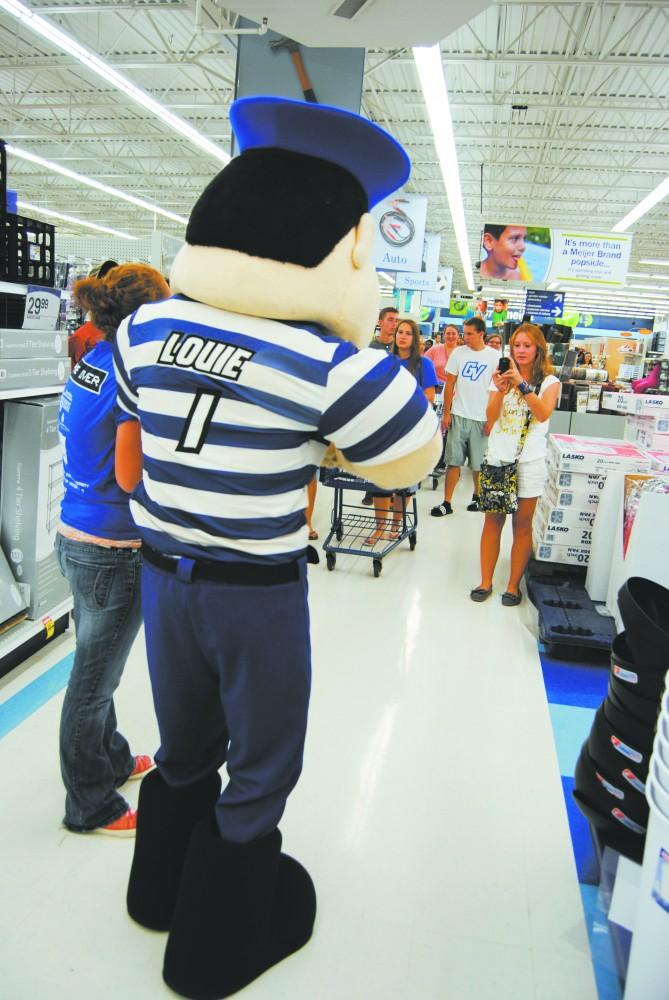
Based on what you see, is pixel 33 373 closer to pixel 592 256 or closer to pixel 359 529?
pixel 359 529

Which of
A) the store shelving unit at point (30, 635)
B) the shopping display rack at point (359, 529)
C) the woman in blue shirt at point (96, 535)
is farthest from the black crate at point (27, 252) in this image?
the shopping display rack at point (359, 529)

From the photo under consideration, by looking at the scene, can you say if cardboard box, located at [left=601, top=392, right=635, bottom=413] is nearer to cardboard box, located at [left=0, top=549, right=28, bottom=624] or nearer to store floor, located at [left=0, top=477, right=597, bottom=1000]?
store floor, located at [left=0, top=477, right=597, bottom=1000]

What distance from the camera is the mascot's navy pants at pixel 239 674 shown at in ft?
4.55

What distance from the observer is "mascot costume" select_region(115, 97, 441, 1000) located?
1.32 metres

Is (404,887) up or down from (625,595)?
down

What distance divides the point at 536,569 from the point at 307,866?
284 cm

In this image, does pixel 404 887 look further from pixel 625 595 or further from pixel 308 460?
pixel 308 460

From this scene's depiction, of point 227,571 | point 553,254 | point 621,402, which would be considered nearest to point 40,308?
point 227,571

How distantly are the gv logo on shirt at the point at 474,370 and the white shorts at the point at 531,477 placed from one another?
230 cm

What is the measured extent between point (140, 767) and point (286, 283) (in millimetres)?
1707

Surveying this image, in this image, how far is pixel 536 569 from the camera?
443 centimetres

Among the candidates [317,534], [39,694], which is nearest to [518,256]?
[317,534]

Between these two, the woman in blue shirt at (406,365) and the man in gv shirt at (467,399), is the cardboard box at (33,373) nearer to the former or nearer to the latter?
the woman in blue shirt at (406,365)

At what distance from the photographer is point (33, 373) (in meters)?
2.85
